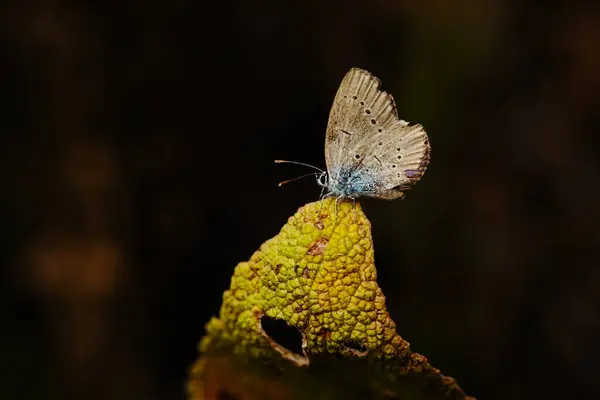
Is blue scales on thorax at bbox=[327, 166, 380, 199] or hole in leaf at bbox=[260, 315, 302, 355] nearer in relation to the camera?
blue scales on thorax at bbox=[327, 166, 380, 199]

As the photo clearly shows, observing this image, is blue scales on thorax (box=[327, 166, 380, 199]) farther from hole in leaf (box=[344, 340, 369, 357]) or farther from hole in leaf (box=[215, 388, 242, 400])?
hole in leaf (box=[215, 388, 242, 400])

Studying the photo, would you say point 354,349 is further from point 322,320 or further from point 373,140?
point 373,140

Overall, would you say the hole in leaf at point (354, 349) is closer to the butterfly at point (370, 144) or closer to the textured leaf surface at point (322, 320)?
the textured leaf surface at point (322, 320)

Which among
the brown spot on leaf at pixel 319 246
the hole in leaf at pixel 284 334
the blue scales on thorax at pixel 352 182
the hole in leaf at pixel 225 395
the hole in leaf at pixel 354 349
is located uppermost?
the blue scales on thorax at pixel 352 182

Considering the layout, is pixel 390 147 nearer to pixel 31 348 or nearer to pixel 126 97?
pixel 126 97

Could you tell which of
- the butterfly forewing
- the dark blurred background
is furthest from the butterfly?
the dark blurred background

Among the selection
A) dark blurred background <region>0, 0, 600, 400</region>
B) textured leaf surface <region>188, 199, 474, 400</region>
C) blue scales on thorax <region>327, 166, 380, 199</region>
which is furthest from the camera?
dark blurred background <region>0, 0, 600, 400</region>

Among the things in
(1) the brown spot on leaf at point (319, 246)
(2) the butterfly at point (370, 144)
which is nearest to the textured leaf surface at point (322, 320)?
(1) the brown spot on leaf at point (319, 246)
